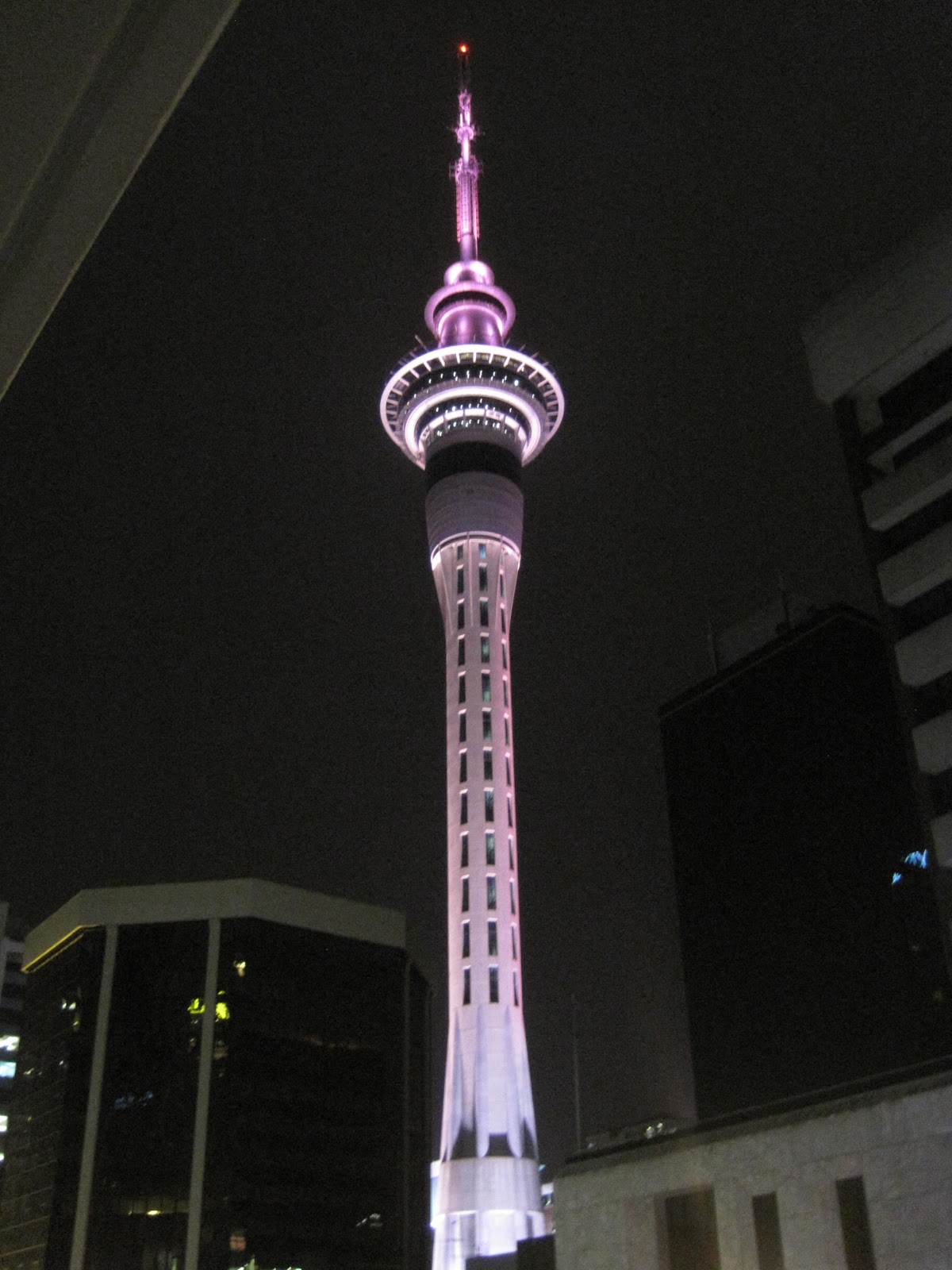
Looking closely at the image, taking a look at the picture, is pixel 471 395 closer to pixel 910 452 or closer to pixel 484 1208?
pixel 910 452

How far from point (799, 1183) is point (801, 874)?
108 metres

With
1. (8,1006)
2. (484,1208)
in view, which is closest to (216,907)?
(484,1208)

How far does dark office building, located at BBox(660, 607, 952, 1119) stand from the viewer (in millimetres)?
125625

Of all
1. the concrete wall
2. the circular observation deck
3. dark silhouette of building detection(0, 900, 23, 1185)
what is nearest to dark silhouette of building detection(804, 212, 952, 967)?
the concrete wall

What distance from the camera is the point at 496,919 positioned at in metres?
110

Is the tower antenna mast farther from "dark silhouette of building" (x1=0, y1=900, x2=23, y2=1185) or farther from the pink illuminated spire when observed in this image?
"dark silhouette of building" (x1=0, y1=900, x2=23, y2=1185)

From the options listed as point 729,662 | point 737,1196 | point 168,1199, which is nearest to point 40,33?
point 737,1196

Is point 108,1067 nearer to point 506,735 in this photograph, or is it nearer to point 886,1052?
point 506,735

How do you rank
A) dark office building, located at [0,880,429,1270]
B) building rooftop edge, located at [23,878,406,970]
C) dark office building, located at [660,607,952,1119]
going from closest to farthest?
dark office building, located at [0,880,429,1270] → dark office building, located at [660,607,952,1119] → building rooftop edge, located at [23,878,406,970]

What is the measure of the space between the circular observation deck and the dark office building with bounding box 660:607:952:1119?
38341 mm

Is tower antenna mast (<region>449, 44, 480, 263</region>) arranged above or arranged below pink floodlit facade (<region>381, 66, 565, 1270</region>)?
above

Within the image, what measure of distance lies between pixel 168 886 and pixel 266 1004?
18.0m

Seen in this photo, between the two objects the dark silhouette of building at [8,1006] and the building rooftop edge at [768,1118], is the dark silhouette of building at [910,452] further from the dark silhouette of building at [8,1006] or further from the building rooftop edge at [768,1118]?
the dark silhouette of building at [8,1006]

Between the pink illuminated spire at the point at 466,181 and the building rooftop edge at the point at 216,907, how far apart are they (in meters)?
73.5
